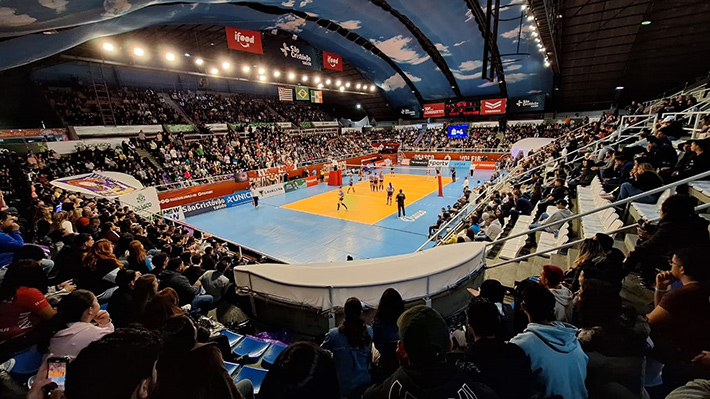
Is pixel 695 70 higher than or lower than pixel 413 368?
higher

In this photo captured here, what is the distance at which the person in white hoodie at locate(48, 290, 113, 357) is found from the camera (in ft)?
8.04

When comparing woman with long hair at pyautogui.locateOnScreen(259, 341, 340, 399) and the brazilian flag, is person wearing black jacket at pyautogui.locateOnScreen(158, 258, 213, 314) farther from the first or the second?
the brazilian flag

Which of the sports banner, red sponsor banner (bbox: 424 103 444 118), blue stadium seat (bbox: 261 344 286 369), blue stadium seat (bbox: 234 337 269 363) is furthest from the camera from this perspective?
red sponsor banner (bbox: 424 103 444 118)

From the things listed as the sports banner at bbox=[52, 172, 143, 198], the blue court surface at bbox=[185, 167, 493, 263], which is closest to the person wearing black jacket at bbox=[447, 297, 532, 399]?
the blue court surface at bbox=[185, 167, 493, 263]

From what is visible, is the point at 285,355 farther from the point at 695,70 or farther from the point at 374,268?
the point at 695,70

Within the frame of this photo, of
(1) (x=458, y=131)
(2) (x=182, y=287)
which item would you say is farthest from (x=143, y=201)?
(1) (x=458, y=131)

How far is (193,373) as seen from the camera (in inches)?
69.1

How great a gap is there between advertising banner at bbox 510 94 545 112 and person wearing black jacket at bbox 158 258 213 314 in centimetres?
3996

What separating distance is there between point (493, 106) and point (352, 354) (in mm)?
Answer: 40614

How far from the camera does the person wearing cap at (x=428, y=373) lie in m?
1.52

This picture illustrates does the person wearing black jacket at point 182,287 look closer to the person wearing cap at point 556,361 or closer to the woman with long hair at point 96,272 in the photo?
the woman with long hair at point 96,272

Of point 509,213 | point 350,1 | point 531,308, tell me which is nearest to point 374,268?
point 531,308

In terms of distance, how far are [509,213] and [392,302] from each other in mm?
8874

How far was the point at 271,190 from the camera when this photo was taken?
85.3ft
